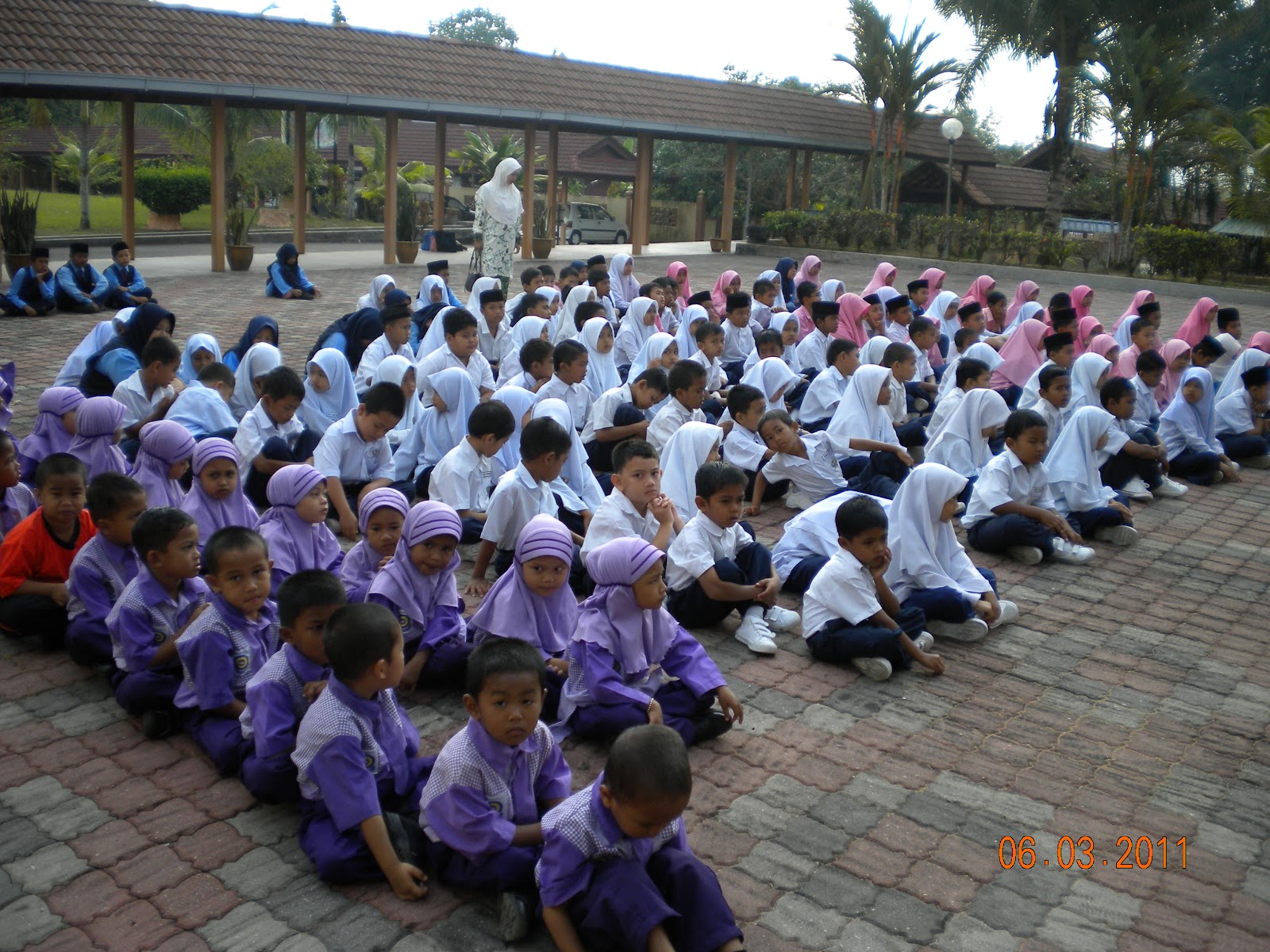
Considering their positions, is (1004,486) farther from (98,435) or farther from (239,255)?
(239,255)

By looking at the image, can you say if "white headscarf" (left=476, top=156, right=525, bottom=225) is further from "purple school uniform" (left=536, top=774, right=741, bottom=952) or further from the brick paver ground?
"purple school uniform" (left=536, top=774, right=741, bottom=952)

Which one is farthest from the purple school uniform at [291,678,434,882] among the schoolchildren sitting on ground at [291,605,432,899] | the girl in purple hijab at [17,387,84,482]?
the girl in purple hijab at [17,387,84,482]

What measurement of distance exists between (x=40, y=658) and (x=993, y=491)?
4608 mm

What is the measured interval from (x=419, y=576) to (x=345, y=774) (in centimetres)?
119

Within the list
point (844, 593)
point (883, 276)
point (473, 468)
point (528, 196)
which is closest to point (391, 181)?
point (528, 196)

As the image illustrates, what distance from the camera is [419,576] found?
3.94 meters

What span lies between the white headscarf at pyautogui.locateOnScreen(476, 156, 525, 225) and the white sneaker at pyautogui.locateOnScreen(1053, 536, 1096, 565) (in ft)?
28.0

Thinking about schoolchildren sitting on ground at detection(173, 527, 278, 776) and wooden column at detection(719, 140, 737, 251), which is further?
wooden column at detection(719, 140, 737, 251)

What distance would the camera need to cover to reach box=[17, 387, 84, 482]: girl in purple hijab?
5441mm

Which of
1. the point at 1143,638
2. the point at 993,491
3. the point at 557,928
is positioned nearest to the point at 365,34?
the point at 993,491

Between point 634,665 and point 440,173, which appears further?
point 440,173

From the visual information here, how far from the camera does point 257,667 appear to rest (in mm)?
3541

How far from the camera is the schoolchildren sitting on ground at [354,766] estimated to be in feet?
9.22
